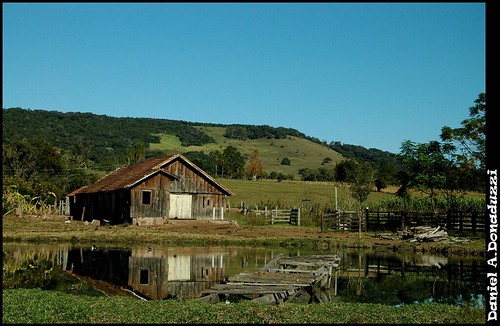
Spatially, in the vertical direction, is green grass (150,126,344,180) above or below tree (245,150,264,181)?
above

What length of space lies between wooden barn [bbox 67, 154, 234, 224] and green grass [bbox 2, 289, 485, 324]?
31.4 metres

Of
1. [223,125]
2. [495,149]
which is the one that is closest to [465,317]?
[495,149]

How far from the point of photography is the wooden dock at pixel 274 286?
606 inches

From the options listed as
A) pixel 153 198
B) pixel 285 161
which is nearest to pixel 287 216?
pixel 153 198

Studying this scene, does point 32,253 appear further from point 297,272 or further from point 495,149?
point 495,149

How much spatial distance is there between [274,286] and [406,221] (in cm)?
2699

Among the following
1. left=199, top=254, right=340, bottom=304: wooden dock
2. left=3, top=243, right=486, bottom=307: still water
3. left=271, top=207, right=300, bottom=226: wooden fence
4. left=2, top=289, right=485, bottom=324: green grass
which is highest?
left=271, top=207, right=300, bottom=226: wooden fence

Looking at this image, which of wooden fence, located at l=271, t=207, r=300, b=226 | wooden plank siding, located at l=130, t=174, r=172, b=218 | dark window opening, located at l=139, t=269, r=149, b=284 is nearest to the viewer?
dark window opening, located at l=139, t=269, r=149, b=284

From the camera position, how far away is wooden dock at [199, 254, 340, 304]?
1540cm

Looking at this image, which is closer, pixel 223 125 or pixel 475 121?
pixel 475 121

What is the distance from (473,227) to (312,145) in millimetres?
123547

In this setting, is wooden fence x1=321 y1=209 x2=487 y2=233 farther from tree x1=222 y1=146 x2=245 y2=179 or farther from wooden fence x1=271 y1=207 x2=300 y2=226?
tree x1=222 y1=146 x2=245 y2=179

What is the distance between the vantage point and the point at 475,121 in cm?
3631

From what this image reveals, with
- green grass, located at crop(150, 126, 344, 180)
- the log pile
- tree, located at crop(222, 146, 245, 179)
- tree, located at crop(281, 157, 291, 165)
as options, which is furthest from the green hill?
the log pile
